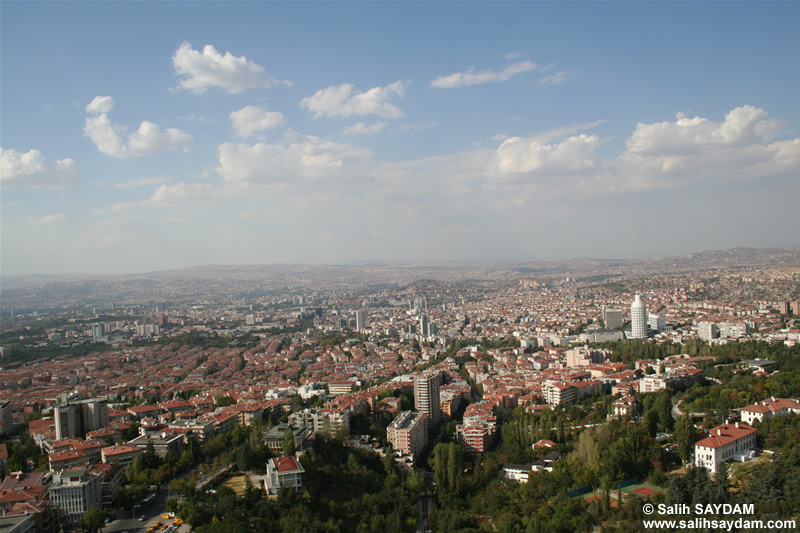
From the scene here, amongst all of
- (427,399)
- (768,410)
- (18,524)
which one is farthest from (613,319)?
(18,524)

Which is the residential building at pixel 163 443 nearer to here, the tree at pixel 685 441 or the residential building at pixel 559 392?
the tree at pixel 685 441

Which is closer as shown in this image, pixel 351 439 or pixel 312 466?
pixel 312 466

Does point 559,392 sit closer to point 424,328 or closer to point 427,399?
point 427,399

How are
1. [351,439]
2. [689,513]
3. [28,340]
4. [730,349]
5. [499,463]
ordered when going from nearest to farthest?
[689,513]
[499,463]
[351,439]
[730,349]
[28,340]

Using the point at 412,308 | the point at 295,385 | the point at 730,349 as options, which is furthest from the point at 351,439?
the point at 412,308

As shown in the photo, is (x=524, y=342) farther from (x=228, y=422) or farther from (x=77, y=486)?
(x=77, y=486)

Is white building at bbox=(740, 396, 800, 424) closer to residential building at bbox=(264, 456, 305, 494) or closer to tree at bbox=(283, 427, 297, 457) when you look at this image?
residential building at bbox=(264, 456, 305, 494)
